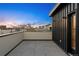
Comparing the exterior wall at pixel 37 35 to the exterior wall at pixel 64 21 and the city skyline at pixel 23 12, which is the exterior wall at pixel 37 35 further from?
the exterior wall at pixel 64 21

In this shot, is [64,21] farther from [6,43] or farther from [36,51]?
[6,43]

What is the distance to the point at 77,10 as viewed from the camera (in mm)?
4266

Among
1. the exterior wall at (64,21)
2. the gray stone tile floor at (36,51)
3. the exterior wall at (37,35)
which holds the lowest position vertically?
the gray stone tile floor at (36,51)

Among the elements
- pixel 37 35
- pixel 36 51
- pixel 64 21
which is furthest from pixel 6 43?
pixel 37 35

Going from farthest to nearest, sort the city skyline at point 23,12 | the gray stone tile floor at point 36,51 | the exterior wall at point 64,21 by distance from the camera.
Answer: the city skyline at point 23,12 < the gray stone tile floor at point 36,51 < the exterior wall at point 64,21

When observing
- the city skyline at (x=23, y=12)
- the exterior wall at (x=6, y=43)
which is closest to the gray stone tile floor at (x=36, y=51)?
the exterior wall at (x=6, y=43)

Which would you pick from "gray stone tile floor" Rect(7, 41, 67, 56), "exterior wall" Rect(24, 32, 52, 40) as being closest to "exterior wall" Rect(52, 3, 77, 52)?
"gray stone tile floor" Rect(7, 41, 67, 56)

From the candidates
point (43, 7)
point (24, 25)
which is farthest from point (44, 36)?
point (43, 7)

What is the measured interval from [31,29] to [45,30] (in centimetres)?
121

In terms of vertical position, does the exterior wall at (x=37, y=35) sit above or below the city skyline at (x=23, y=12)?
below

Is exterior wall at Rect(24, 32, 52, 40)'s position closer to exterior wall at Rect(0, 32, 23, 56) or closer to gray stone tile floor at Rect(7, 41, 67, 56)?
gray stone tile floor at Rect(7, 41, 67, 56)

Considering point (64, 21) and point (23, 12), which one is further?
point (23, 12)

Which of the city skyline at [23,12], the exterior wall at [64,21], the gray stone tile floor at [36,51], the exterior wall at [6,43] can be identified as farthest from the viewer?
the city skyline at [23,12]

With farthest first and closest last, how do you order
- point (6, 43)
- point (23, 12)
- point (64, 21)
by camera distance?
point (23, 12) → point (64, 21) → point (6, 43)
